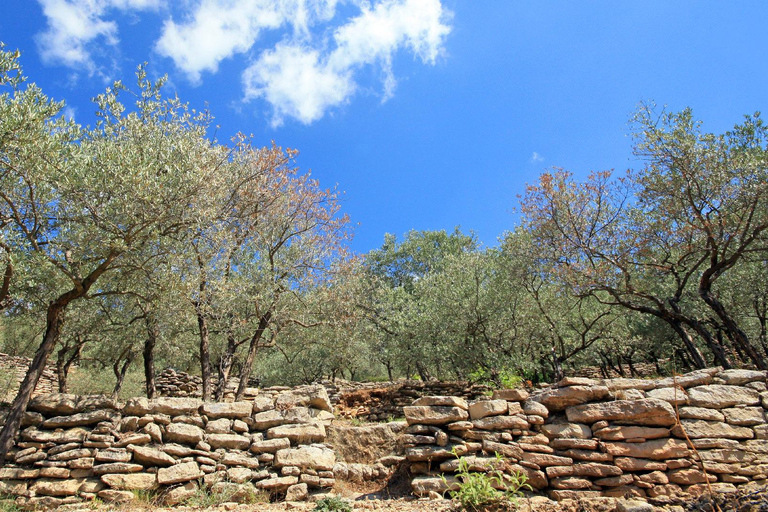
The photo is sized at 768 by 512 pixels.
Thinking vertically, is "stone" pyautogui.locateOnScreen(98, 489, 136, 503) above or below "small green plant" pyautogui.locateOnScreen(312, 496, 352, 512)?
above

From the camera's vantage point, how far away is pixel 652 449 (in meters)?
6.72

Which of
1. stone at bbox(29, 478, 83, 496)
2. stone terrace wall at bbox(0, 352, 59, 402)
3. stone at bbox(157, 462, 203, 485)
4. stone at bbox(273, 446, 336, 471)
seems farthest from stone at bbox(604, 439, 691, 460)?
stone terrace wall at bbox(0, 352, 59, 402)

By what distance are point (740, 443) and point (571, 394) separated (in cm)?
251

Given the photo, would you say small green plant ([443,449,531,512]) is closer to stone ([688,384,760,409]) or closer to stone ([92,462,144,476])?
stone ([688,384,760,409])

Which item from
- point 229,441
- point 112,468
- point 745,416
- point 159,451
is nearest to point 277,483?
point 229,441

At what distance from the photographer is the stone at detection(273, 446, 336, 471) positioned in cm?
795

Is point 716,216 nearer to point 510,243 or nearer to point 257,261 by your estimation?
point 510,243

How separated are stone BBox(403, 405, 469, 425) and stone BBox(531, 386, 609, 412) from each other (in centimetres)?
150

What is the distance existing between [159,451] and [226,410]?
1343 mm

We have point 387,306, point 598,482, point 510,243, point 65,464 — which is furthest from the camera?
point 387,306

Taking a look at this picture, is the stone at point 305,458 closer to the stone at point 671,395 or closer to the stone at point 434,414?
the stone at point 434,414

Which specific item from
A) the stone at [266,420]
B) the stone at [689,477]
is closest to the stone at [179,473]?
the stone at [266,420]

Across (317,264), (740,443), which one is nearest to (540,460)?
(740,443)

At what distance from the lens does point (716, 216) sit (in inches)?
443
